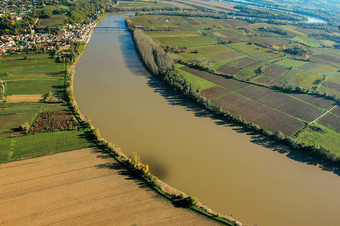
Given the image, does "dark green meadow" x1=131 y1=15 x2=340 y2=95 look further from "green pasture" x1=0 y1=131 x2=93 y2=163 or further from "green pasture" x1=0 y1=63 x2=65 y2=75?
"green pasture" x1=0 y1=131 x2=93 y2=163

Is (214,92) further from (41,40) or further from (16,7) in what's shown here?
(16,7)

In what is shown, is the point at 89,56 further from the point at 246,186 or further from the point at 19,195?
the point at 246,186

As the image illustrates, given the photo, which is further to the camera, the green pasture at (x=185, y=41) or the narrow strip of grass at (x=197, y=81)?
the green pasture at (x=185, y=41)

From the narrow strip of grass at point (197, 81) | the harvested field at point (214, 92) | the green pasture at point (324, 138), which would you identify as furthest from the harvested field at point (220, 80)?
the green pasture at point (324, 138)

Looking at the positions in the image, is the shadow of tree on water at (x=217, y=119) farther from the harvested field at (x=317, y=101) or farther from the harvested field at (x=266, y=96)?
the harvested field at (x=317, y=101)

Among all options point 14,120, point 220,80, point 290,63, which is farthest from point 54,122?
point 290,63

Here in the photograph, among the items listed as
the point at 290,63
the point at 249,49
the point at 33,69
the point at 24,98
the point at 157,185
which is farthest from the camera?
the point at 249,49

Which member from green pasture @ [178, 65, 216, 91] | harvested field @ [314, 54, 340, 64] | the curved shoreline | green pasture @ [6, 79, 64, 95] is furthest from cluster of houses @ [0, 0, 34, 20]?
harvested field @ [314, 54, 340, 64]
